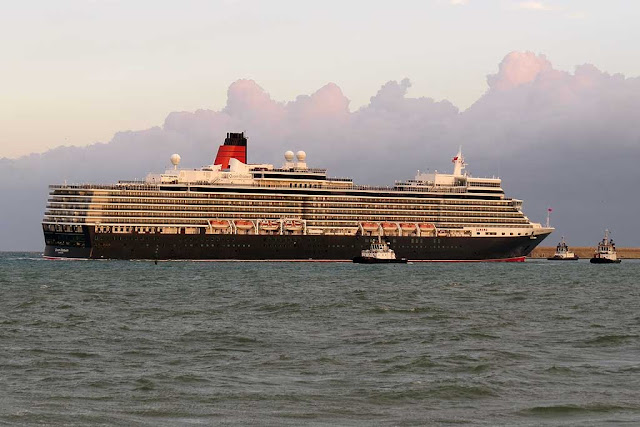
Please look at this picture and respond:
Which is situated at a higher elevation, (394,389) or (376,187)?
(376,187)

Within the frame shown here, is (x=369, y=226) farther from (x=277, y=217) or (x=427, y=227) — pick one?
(x=277, y=217)

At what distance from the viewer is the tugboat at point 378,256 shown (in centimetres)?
12875

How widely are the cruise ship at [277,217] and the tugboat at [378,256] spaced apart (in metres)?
5.06

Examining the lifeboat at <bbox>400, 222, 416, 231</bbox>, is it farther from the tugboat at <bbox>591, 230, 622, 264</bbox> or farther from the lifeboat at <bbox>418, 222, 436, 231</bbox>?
the tugboat at <bbox>591, 230, 622, 264</bbox>

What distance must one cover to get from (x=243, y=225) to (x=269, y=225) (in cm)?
351

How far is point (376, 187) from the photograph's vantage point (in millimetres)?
143875

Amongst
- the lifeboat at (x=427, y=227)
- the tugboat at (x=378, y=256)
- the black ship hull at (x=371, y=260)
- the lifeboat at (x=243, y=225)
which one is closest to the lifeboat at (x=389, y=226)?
the lifeboat at (x=427, y=227)

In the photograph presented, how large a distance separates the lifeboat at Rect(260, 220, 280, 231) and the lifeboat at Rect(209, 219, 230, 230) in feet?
15.1

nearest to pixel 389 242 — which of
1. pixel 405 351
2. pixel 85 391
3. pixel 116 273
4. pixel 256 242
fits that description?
pixel 256 242

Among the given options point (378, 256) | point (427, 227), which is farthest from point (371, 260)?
point (427, 227)

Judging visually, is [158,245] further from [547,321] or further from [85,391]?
[85,391]

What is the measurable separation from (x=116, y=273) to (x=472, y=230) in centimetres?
6292

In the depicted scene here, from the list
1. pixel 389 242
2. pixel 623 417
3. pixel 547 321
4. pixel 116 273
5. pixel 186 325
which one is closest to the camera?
pixel 623 417

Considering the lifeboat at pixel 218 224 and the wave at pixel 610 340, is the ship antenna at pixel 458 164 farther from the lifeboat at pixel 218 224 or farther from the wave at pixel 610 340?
the wave at pixel 610 340
